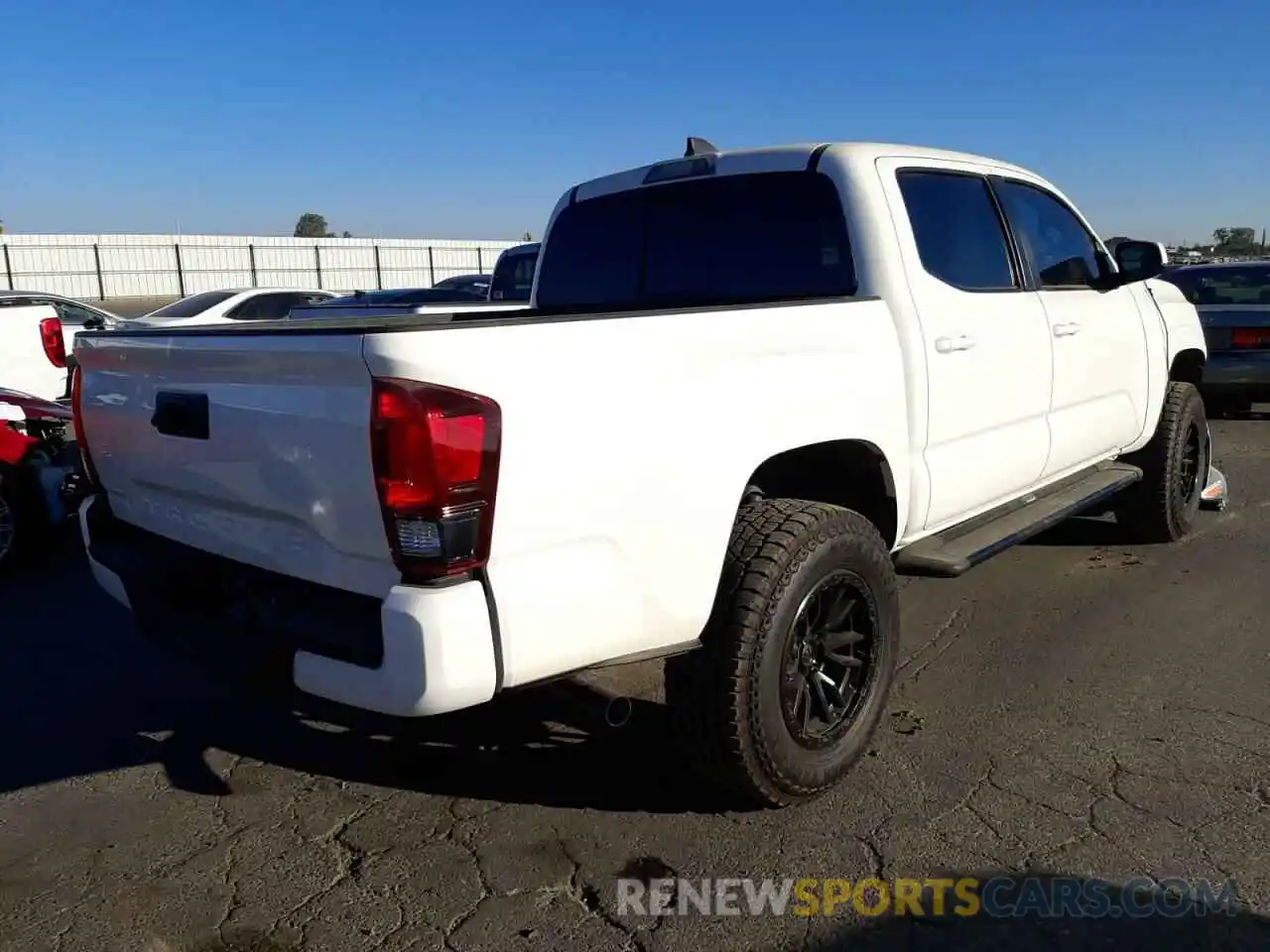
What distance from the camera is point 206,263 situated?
38281 millimetres

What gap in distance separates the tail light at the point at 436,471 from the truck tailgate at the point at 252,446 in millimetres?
56

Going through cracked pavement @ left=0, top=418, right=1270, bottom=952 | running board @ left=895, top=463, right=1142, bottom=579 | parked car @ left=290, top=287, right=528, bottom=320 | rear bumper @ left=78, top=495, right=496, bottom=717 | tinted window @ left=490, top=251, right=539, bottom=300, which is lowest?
cracked pavement @ left=0, top=418, right=1270, bottom=952

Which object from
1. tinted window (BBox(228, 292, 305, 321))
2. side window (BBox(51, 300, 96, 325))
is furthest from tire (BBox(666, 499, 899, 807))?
side window (BBox(51, 300, 96, 325))

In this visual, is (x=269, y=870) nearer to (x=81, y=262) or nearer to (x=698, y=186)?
(x=698, y=186)

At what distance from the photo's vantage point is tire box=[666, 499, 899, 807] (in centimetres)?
288

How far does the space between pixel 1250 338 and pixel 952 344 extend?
7.86 m

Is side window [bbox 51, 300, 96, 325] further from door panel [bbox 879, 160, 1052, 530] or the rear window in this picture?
door panel [bbox 879, 160, 1052, 530]

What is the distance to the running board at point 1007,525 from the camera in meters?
3.72

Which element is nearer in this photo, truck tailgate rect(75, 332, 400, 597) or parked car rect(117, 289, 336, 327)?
truck tailgate rect(75, 332, 400, 597)

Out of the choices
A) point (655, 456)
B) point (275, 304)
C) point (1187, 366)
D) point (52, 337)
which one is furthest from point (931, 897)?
point (275, 304)

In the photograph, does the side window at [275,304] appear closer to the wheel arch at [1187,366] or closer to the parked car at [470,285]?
the parked car at [470,285]

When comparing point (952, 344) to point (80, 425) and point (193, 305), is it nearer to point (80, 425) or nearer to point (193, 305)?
point (80, 425)

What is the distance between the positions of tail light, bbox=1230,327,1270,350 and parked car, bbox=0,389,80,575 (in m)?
9.88

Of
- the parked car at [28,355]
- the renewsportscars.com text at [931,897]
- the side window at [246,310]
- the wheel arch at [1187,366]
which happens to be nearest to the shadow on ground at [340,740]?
the renewsportscars.com text at [931,897]
